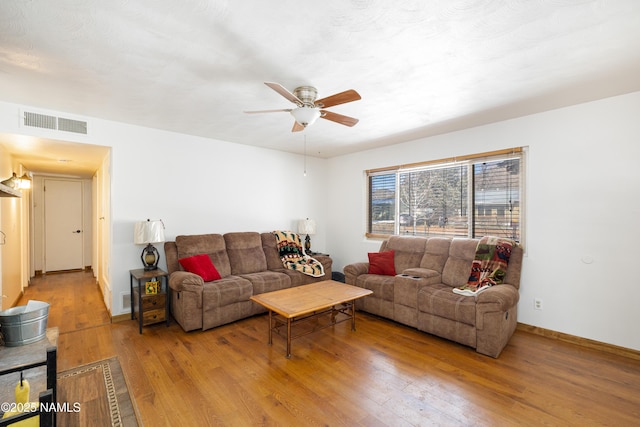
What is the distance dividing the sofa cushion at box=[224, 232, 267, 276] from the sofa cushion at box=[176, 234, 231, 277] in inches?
4.4

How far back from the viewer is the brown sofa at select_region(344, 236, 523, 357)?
9.40 ft

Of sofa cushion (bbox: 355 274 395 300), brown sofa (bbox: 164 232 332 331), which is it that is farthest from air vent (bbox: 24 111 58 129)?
sofa cushion (bbox: 355 274 395 300)

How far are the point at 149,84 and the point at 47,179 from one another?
19.1ft

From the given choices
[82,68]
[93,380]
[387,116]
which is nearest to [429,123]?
[387,116]

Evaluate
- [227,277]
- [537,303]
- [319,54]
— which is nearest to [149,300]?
[227,277]

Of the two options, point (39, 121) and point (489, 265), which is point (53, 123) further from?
point (489, 265)

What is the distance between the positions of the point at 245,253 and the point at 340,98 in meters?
2.96

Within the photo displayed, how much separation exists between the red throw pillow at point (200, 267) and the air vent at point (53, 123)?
194 cm

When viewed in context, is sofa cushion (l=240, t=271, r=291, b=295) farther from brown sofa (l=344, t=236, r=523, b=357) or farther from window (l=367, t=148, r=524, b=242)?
window (l=367, t=148, r=524, b=242)

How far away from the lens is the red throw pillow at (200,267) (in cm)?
375

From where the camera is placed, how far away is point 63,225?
6629mm

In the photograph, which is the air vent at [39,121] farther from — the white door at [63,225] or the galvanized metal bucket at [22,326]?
the white door at [63,225]

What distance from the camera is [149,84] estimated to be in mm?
2621

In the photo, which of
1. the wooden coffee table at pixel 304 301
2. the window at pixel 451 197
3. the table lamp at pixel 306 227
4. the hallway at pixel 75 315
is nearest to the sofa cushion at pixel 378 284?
the wooden coffee table at pixel 304 301
